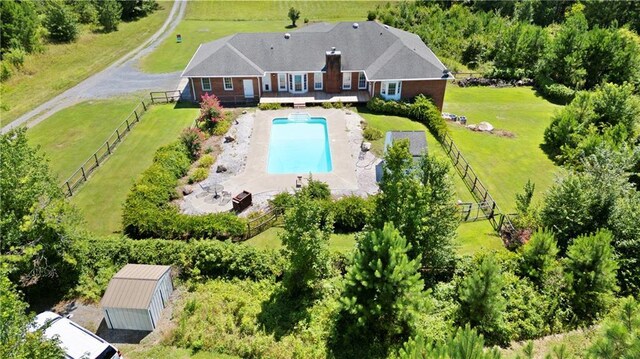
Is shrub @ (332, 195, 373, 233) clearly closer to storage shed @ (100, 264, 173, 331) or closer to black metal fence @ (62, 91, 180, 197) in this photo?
storage shed @ (100, 264, 173, 331)

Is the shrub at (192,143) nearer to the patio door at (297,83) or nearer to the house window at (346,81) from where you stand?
the patio door at (297,83)

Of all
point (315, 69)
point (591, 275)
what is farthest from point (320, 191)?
point (315, 69)

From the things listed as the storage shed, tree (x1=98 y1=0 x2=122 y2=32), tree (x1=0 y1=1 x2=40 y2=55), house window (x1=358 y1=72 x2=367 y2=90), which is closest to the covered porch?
house window (x1=358 y1=72 x2=367 y2=90)

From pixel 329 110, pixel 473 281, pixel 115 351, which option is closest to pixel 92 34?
pixel 329 110

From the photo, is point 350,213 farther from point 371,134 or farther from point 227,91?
point 227,91

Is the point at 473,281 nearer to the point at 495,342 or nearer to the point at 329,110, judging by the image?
the point at 495,342

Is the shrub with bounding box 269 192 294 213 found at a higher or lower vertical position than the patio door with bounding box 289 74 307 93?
lower
